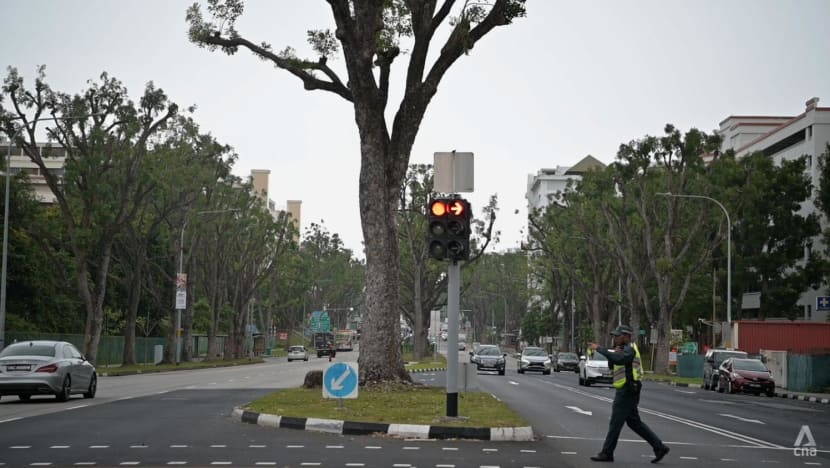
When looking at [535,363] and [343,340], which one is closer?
[535,363]

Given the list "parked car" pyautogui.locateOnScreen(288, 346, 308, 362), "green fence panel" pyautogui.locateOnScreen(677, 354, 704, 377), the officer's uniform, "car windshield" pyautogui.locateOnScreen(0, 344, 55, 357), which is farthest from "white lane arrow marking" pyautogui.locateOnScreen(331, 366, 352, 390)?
"parked car" pyautogui.locateOnScreen(288, 346, 308, 362)

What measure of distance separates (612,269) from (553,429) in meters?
52.5

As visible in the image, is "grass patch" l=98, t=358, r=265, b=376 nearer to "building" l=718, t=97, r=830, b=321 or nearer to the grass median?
the grass median

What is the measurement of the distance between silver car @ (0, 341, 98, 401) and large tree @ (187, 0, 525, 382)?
6.91m

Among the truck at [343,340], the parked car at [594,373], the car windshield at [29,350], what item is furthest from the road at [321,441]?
the truck at [343,340]

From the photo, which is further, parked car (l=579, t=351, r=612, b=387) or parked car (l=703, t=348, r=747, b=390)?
parked car (l=703, t=348, r=747, b=390)

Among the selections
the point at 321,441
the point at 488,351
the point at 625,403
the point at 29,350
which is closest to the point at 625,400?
the point at 625,403

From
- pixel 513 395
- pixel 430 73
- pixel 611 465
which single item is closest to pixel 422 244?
pixel 513 395

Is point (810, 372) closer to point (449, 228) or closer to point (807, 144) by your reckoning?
point (449, 228)

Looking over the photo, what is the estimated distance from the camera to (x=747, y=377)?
131 ft
